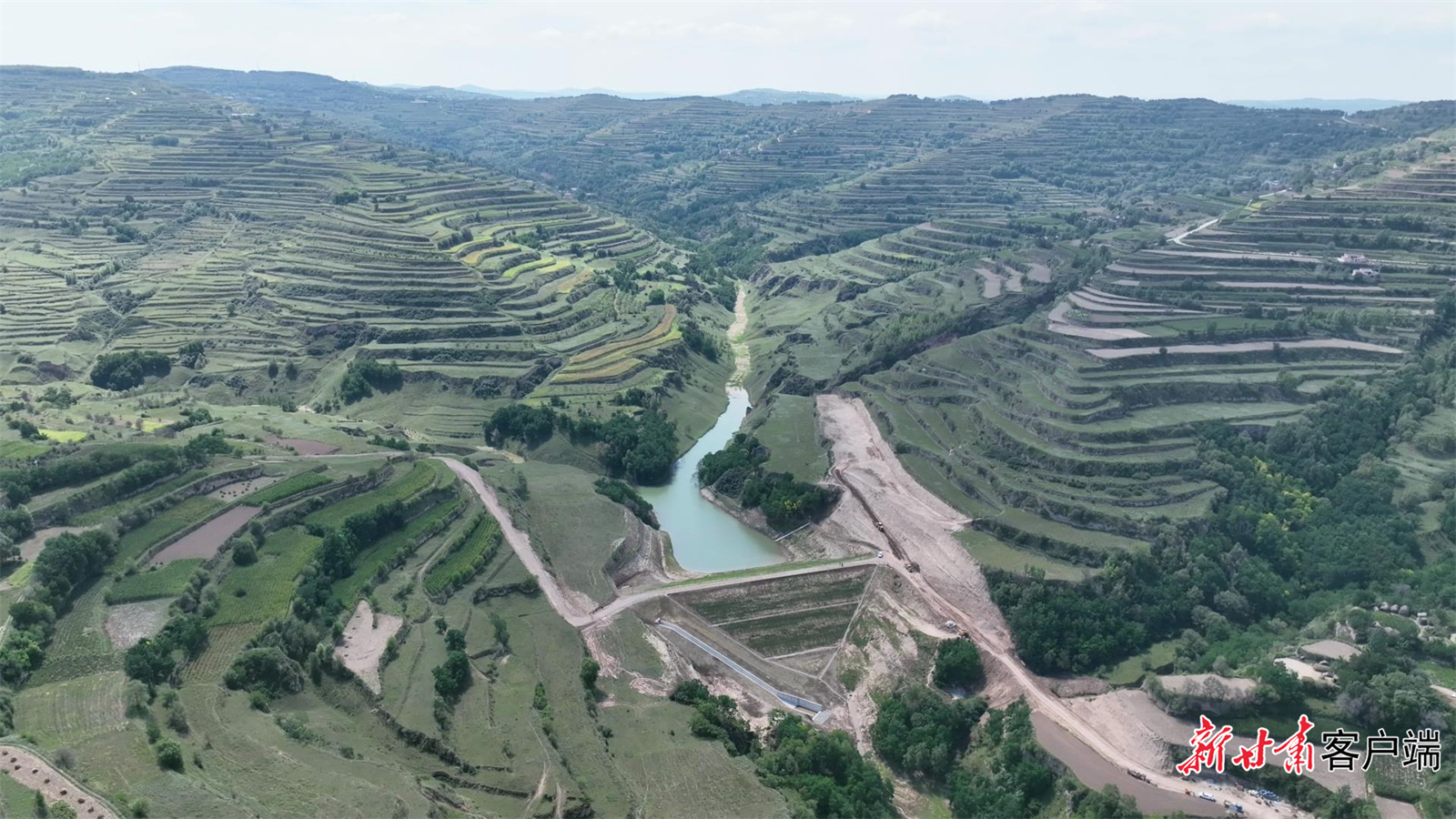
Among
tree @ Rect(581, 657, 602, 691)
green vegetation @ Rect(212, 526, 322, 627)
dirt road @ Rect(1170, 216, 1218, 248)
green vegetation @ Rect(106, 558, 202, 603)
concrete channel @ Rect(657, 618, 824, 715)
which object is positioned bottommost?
concrete channel @ Rect(657, 618, 824, 715)

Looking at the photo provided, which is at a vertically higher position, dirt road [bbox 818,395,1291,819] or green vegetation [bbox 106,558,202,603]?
green vegetation [bbox 106,558,202,603]

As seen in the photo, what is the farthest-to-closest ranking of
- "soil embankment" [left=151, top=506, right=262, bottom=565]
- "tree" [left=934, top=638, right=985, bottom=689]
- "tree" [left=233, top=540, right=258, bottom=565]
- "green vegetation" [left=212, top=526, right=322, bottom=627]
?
"tree" [left=934, top=638, right=985, bottom=689] < "tree" [left=233, top=540, right=258, bottom=565] < "soil embankment" [left=151, top=506, right=262, bottom=565] < "green vegetation" [left=212, top=526, right=322, bottom=627]

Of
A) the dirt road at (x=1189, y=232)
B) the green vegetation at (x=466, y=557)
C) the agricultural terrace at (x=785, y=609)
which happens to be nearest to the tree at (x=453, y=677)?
the green vegetation at (x=466, y=557)

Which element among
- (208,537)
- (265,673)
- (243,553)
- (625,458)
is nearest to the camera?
(265,673)

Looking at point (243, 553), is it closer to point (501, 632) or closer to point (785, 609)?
point (501, 632)

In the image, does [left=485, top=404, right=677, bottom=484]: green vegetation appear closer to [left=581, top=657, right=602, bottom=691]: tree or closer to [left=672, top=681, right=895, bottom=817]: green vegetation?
[left=581, top=657, right=602, bottom=691]: tree

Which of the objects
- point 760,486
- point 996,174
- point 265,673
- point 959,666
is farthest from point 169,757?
point 996,174

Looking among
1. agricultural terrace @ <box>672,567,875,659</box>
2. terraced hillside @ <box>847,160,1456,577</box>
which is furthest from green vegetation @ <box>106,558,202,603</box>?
terraced hillside @ <box>847,160,1456,577</box>
